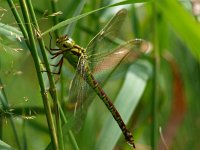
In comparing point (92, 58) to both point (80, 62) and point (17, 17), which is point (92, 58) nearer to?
point (80, 62)

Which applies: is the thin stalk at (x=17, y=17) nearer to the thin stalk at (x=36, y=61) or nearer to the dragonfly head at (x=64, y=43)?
the thin stalk at (x=36, y=61)

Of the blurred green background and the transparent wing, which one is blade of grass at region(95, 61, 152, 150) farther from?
the transparent wing

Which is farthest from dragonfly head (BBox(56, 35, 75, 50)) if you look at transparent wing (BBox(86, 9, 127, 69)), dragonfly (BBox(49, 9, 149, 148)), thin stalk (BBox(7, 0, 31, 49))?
thin stalk (BBox(7, 0, 31, 49))

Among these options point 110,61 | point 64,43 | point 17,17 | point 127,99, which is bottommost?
point 127,99

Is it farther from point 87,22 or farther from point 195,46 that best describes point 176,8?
point 87,22

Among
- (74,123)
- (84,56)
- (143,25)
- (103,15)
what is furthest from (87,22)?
(74,123)

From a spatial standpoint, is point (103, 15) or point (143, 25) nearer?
point (103, 15)

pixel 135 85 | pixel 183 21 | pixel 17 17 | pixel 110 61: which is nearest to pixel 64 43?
pixel 110 61
